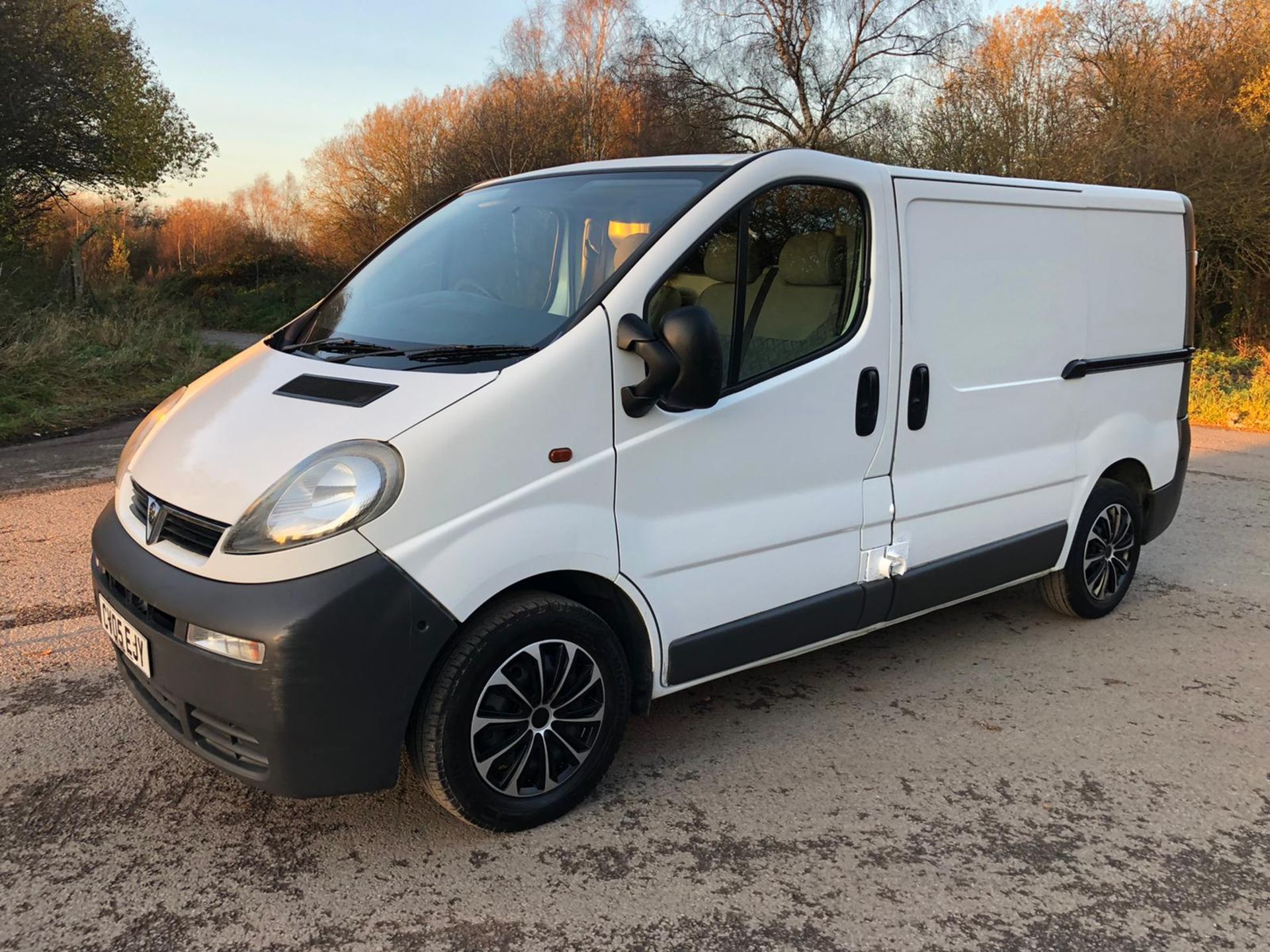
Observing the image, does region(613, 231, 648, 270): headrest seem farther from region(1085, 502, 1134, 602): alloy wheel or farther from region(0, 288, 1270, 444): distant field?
region(0, 288, 1270, 444): distant field

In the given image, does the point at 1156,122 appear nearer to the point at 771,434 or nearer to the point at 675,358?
the point at 771,434

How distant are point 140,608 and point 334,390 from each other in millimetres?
783

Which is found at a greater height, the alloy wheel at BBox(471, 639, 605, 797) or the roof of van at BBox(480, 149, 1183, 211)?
the roof of van at BBox(480, 149, 1183, 211)

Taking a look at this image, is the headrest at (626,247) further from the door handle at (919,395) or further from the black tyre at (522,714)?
the door handle at (919,395)

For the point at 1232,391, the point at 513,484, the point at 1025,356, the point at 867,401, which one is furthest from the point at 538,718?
the point at 1232,391

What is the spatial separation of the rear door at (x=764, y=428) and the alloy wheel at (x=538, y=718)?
0.97ft

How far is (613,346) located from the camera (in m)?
2.73

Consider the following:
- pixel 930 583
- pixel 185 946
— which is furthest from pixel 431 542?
pixel 930 583

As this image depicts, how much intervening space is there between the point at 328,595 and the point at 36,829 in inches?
49.8

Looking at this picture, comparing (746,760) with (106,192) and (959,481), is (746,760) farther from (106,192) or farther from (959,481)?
(106,192)

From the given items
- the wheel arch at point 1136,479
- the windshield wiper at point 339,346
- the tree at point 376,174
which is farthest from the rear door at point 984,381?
the tree at point 376,174

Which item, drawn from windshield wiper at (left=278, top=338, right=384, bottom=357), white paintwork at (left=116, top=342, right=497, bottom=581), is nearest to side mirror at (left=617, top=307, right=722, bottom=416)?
white paintwork at (left=116, top=342, right=497, bottom=581)

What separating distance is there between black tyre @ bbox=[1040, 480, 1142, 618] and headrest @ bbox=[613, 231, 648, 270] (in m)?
2.66

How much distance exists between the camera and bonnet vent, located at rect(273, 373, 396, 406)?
2629mm
